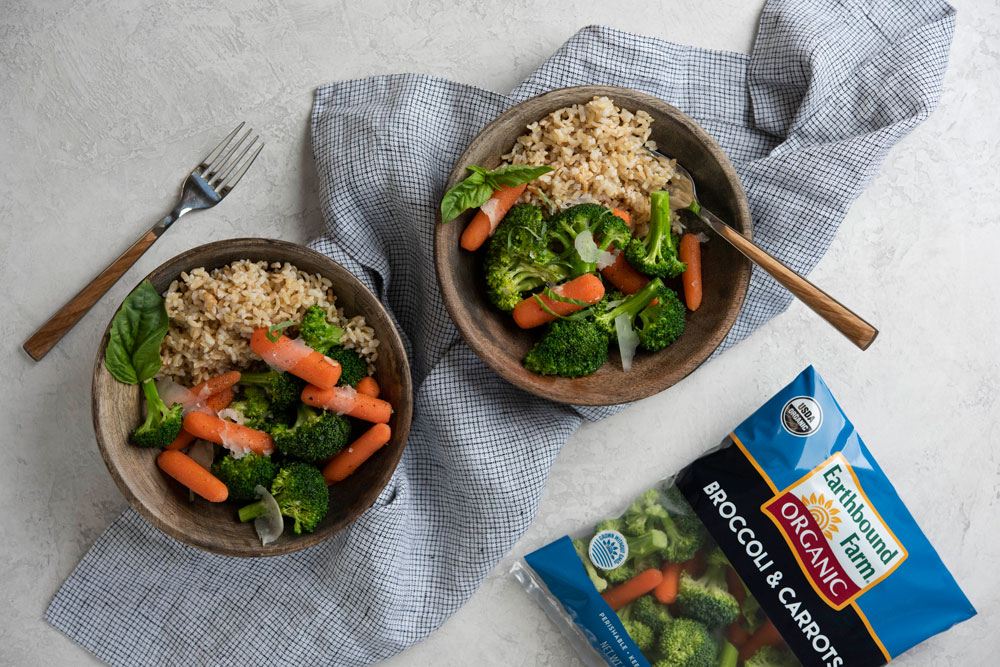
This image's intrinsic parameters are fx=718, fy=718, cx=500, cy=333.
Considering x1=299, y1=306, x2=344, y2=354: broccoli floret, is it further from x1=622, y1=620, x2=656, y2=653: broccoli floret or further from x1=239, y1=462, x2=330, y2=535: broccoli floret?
x1=622, y1=620, x2=656, y2=653: broccoli floret

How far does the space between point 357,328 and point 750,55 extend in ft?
5.51

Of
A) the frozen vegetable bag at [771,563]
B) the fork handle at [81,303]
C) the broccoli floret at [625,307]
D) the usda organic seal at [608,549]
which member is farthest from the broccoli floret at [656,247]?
the fork handle at [81,303]

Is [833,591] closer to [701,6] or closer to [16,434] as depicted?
[701,6]

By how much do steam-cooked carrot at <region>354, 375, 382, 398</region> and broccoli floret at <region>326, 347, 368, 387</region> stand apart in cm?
1

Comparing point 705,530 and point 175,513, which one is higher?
point 175,513

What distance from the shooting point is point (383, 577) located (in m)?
2.42

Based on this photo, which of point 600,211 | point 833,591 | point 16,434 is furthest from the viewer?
point 16,434

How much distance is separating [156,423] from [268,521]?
437 mm

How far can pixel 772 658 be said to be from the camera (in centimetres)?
237

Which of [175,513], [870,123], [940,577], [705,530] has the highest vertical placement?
[175,513]

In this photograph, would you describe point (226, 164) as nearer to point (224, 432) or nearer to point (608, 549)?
point (224, 432)

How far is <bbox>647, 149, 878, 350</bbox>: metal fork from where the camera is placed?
80.1 inches

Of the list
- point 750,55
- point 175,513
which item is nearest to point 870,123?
point 750,55

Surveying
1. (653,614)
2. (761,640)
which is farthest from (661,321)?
(761,640)
